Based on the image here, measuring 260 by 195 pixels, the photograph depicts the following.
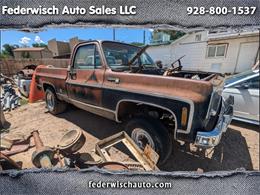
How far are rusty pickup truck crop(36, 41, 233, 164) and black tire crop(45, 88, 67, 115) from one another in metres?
0.51

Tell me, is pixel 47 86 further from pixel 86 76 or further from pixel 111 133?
pixel 111 133

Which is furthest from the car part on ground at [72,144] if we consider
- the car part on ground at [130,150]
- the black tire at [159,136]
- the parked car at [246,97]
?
the parked car at [246,97]

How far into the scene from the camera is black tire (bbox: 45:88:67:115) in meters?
3.89

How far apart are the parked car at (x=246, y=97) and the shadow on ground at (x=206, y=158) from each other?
381mm

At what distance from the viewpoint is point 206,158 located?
2.49 m

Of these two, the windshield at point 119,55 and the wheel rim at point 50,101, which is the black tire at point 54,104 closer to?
the wheel rim at point 50,101

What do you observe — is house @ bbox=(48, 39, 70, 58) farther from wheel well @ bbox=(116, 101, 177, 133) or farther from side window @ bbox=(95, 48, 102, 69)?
wheel well @ bbox=(116, 101, 177, 133)

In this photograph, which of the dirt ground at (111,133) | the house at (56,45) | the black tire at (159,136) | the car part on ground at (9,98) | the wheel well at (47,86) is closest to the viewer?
the house at (56,45)

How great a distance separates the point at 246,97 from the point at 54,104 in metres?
4.68

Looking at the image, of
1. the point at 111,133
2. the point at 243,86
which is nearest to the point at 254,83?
the point at 243,86

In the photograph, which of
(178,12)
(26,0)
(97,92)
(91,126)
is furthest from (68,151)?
(178,12)

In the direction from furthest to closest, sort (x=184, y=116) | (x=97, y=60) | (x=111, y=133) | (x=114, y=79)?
(x=111, y=133)
(x=97, y=60)
(x=114, y=79)
(x=184, y=116)

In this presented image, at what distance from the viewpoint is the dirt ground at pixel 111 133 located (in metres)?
2.38

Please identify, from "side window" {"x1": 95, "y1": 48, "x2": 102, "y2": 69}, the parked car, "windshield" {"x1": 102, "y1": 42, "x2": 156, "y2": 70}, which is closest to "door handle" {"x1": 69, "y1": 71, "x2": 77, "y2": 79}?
"side window" {"x1": 95, "y1": 48, "x2": 102, "y2": 69}
